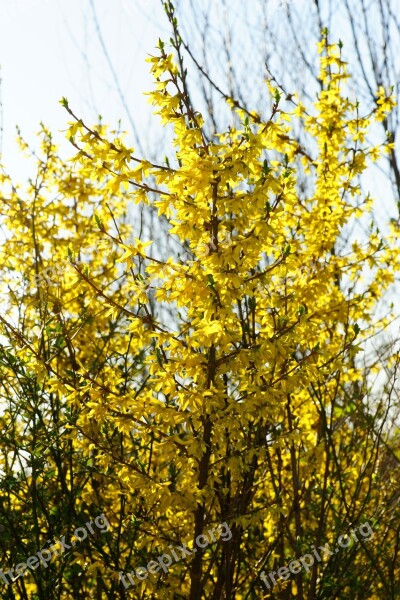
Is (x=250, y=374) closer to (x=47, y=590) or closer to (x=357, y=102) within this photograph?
(x=47, y=590)

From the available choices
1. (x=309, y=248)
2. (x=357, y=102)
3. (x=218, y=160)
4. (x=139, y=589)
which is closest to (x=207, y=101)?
(x=357, y=102)

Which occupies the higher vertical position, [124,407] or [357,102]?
[357,102]

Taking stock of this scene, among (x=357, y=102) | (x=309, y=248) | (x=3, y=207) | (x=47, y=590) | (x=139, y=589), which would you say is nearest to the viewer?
(x=139, y=589)

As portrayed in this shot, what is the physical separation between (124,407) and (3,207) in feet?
10.3

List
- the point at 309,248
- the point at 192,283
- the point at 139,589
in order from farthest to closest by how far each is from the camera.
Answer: the point at 309,248 → the point at 139,589 → the point at 192,283

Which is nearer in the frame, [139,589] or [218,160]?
[218,160]

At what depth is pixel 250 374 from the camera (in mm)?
2881

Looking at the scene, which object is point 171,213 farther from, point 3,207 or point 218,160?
point 3,207

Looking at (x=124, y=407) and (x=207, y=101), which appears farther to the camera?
(x=207, y=101)

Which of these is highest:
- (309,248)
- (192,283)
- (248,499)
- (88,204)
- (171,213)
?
(88,204)

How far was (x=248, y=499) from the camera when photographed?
3363 millimetres

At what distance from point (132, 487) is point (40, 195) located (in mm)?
3322

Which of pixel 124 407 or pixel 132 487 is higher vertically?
pixel 124 407

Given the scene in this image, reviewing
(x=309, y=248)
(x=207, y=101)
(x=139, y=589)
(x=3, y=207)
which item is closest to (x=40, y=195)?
(x=3, y=207)
